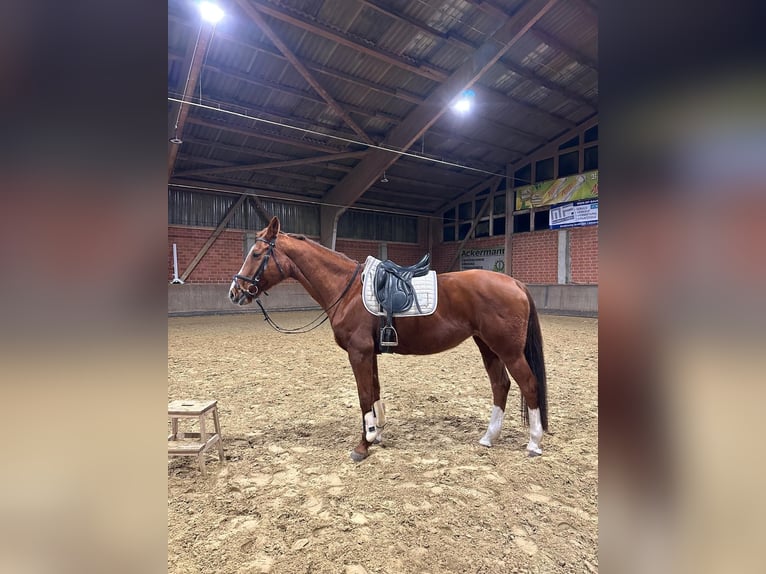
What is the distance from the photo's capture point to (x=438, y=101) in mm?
8141

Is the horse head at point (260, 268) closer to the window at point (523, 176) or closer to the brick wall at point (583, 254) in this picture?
the brick wall at point (583, 254)

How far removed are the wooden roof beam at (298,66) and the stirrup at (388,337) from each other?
18.7 feet

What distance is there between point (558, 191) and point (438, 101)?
5.55 meters

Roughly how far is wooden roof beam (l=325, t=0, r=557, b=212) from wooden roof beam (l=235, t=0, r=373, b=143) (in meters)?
0.81

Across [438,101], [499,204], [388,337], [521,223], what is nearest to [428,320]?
[388,337]

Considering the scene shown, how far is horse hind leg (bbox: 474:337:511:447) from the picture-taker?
2.59 metres
